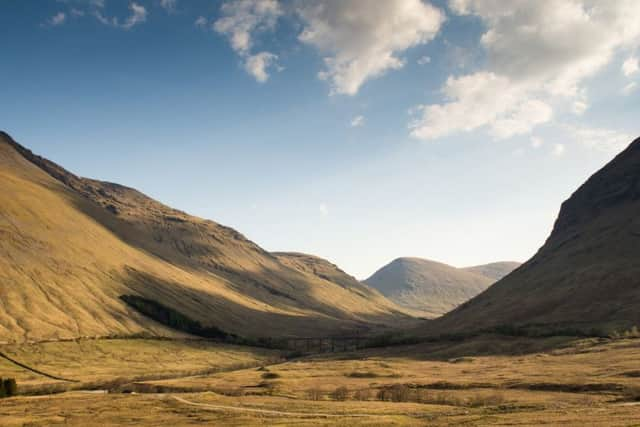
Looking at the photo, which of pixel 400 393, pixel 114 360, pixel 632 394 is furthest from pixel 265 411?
pixel 114 360

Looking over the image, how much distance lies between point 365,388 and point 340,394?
1018 cm

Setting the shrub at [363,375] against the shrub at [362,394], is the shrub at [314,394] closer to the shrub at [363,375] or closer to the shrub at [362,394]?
the shrub at [362,394]

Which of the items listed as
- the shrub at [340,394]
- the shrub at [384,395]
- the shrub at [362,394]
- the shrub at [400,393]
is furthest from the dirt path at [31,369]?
the shrub at [400,393]

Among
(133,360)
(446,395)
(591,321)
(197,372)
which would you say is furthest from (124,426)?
(591,321)

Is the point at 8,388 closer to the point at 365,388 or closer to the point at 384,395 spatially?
the point at 365,388

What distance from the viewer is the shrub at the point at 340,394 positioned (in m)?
85.3

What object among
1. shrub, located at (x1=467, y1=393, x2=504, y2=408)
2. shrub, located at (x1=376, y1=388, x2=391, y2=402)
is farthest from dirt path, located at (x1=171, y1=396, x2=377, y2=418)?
shrub, located at (x1=376, y1=388, x2=391, y2=402)

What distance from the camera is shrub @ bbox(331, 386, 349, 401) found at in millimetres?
85275

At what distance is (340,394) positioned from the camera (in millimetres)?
88875

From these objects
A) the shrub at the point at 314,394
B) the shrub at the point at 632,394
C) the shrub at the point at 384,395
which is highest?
the shrub at the point at 632,394

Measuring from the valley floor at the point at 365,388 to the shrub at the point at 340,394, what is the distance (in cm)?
35

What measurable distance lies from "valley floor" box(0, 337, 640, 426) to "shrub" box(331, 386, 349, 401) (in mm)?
348

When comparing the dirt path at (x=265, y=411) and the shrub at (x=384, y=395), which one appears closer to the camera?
the dirt path at (x=265, y=411)

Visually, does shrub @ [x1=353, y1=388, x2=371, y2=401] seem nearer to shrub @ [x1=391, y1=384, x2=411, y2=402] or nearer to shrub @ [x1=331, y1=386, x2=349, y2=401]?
shrub @ [x1=331, y1=386, x2=349, y2=401]
